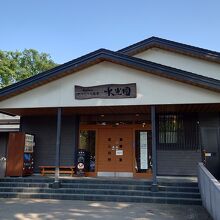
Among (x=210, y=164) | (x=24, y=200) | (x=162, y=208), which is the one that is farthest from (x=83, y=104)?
(x=210, y=164)

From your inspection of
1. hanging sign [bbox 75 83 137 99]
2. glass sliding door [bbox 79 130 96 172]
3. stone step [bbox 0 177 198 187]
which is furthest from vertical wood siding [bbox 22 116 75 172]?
hanging sign [bbox 75 83 137 99]

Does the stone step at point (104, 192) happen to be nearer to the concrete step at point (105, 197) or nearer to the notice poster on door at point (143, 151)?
the concrete step at point (105, 197)

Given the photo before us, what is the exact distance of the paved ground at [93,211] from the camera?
22.2ft

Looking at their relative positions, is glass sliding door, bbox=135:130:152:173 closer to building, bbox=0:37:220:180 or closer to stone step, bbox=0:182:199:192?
building, bbox=0:37:220:180

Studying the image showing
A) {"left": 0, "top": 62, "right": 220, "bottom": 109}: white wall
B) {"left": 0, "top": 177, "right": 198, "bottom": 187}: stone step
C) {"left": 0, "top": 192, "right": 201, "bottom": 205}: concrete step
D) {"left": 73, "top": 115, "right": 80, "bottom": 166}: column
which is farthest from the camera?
{"left": 73, "top": 115, "right": 80, "bottom": 166}: column

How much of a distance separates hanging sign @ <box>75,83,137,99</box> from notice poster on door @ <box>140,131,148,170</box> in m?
2.89

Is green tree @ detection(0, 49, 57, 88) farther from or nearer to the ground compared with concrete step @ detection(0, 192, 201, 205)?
farther from the ground

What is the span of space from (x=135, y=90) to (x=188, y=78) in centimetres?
185

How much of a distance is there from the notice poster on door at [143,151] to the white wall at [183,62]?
142 inches

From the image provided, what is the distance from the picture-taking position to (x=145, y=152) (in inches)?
468

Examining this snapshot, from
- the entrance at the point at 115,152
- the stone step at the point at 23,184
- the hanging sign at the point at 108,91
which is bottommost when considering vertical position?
the stone step at the point at 23,184

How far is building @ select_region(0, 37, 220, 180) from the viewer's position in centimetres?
960

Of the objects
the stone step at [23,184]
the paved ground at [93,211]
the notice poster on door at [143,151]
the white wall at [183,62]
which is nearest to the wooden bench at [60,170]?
the stone step at [23,184]

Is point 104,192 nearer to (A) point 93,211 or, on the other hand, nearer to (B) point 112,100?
(A) point 93,211
